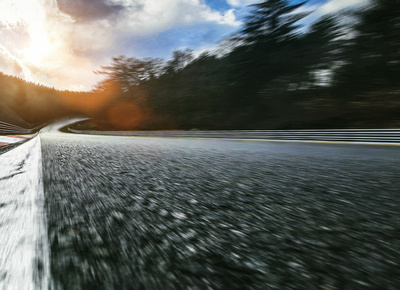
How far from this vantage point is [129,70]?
4634 cm

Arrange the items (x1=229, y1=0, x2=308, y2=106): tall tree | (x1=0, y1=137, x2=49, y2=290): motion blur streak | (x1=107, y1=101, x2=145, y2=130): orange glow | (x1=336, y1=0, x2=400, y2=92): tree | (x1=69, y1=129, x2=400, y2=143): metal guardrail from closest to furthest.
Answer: (x1=0, y1=137, x2=49, y2=290): motion blur streak
(x1=69, y1=129, x2=400, y2=143): metal guardrail
(x1=336, y1=0, x2=400, y2=92): tree
(x1=229, y1=0, x2=308, y2=106): tall tree
(x1=107, y1=101, x2=145, y2=130): orange glow

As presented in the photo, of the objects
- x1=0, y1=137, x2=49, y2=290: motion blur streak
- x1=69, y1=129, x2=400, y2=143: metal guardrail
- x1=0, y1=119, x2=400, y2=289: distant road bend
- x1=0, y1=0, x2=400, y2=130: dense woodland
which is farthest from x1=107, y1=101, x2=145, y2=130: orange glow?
x1=0, y1=119, x2=400, y2=289: distant road bend

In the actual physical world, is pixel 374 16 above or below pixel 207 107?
above

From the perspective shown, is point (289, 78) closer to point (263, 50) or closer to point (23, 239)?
point (263, 50)

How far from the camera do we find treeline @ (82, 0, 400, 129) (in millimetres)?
17547

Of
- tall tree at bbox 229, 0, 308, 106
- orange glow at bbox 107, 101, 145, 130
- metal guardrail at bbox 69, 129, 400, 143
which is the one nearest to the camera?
metal guardrail at bbox 69, 129, 400, 143

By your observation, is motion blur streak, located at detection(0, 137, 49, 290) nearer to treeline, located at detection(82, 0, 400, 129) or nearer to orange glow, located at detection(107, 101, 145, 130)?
treeline, located at detection(82, 0, 400, 129)

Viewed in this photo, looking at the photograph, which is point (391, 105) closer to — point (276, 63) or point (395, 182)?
point (276, 63)

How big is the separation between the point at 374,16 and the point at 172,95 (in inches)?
1030

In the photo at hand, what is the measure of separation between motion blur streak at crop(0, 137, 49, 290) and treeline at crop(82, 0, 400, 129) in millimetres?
20330

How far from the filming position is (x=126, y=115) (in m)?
44.9

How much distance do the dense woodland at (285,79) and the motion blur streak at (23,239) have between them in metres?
20.1

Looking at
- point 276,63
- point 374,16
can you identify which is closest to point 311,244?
point 374,16

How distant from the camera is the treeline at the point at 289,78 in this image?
17.5 metres
